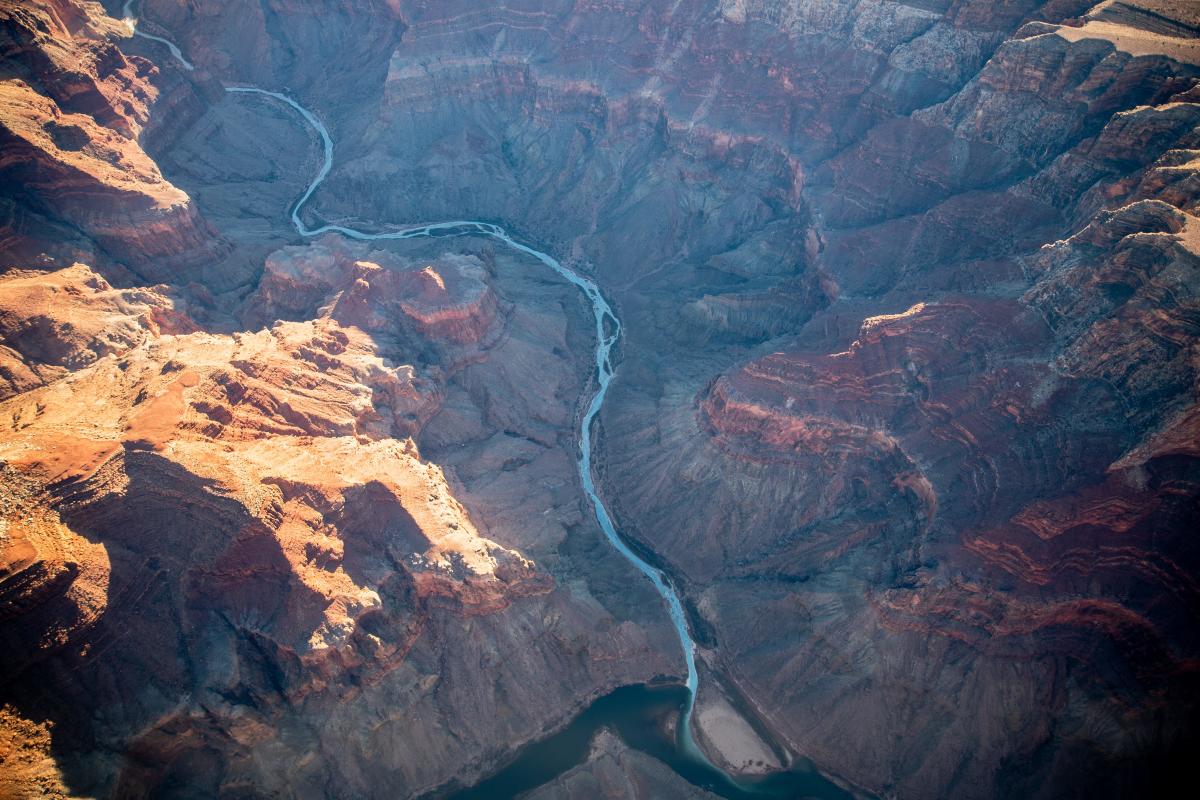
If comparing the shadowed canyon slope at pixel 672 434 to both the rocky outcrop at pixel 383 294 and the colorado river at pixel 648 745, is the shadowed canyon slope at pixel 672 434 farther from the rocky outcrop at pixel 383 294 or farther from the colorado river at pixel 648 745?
the colorado river at pixel 648 745

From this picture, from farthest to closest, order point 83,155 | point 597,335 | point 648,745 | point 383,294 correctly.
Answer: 1. point 597,335
2. point 83,155
3. point 383,294
4. point 648,745

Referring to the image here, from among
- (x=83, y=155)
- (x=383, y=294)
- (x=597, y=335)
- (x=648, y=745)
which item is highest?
(x=83, y=155)

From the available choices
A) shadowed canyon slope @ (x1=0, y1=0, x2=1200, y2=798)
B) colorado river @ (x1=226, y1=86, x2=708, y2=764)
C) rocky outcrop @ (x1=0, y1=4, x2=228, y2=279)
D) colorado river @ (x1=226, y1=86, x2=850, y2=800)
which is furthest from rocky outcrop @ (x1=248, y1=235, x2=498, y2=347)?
colorado river @ (x1=226, y1=86, x2=850, y2=800)

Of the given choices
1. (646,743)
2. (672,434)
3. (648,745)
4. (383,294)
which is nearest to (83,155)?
(383,294)

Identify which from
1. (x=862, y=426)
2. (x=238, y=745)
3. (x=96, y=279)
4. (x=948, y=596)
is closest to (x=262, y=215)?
(x=96, y=279)

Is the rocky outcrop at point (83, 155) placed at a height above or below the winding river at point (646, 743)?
above

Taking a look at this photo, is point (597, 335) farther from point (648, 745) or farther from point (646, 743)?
point (648, 745)

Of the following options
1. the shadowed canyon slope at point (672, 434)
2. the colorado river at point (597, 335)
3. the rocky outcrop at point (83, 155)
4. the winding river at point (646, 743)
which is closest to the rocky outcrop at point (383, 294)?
the shadowed canyon slope at point (672, 434)

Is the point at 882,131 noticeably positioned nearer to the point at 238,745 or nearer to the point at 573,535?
the point at 573,535
